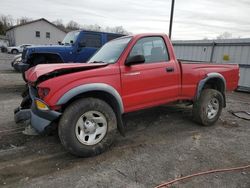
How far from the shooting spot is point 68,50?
8695mm

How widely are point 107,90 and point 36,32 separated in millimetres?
45992

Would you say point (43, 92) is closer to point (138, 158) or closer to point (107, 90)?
point (107, 90)

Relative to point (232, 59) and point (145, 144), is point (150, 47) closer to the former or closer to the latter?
point (145, 144)

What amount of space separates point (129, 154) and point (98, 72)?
1.44 m

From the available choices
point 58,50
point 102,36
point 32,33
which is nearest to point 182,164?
point 58,50

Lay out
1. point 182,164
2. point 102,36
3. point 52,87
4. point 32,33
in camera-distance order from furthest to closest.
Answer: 1. point 32,33
2. point 102,36
3. point 182,164
4. point 52,87

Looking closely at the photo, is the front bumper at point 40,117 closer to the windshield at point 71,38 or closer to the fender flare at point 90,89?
the fender flare at point 90,89

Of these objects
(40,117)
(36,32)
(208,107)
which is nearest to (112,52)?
(40,117)

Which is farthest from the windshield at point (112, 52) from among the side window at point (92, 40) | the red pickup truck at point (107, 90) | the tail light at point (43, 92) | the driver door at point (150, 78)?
the side window at point (92, 40)

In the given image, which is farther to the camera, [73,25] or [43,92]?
[73,25]

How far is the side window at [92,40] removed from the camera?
918 centimetres

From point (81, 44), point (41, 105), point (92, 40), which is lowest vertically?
point (41, 105)

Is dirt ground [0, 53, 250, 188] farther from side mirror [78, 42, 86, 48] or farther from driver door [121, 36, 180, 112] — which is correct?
side mirror [78, 42, 86, 48]

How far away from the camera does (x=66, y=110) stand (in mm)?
3465
